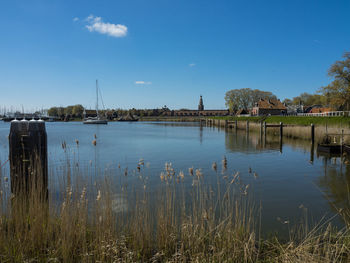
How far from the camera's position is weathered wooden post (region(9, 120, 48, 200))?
4.54 m

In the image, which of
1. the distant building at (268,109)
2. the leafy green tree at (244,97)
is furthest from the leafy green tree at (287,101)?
the distant building at (268,109)

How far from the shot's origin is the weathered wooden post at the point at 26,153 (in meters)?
4.54

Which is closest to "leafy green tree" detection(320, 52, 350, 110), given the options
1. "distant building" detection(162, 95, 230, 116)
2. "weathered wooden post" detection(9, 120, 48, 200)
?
"weathered wooden post" detection(9, 120, 48, 200)

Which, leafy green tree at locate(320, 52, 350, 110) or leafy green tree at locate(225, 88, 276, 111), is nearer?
leafy green tree at locate(320, 52, 350, 110)

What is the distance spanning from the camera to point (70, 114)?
166125 mm

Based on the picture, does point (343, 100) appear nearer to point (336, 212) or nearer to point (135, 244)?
point (336, 212)

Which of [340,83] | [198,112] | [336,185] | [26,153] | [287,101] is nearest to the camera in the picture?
[26,153]

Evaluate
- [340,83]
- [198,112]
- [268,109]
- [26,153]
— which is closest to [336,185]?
[26,153]

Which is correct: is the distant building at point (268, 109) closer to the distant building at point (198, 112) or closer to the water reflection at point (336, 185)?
the water reflection at point (336, 185)

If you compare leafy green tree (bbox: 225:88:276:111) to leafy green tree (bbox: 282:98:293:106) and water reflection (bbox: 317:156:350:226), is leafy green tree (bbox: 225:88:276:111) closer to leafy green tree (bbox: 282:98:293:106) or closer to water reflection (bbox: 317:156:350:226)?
leafy green tree (bbox: 282:98:293:106)

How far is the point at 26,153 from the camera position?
184 inches

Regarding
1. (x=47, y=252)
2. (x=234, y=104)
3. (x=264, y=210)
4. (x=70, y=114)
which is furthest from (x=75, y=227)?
(x=70, y=114)

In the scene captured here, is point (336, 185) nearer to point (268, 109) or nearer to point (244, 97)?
point (268, 109)

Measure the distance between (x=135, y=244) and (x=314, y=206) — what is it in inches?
241
